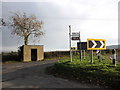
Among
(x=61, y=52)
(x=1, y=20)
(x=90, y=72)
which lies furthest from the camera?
(x=61, y=52)

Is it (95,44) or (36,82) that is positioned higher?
(95,44)

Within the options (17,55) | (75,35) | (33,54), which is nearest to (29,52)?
(33,54)

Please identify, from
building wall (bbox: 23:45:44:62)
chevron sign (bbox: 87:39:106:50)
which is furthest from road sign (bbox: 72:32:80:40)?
building wall (bbox: 23:45:44:62)

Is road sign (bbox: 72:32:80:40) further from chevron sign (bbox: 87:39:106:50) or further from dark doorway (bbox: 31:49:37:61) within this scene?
dark doorway (bbox: 31:49:37:61)

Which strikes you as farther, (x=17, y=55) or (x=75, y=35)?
(x=17, y=55)

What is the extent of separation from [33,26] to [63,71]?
71.2 ft

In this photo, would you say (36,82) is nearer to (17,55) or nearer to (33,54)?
(33,54)

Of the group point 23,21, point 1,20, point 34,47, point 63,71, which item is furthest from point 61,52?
point 63,71

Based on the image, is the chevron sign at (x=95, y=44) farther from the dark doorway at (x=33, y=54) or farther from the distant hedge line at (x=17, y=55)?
A: the distant hedge line at (x=17, y=55)

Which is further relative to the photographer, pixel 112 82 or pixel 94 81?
pixel 94 81

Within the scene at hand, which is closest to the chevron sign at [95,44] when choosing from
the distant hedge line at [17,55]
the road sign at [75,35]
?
the road sign at [75,35]

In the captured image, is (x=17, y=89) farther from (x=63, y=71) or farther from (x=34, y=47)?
(x=34, y=47)

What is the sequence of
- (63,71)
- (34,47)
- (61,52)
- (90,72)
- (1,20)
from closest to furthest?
(90,72) → (63,71) → (34,47) → (1,20) → (61,52)

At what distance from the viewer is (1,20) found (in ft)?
95.7
